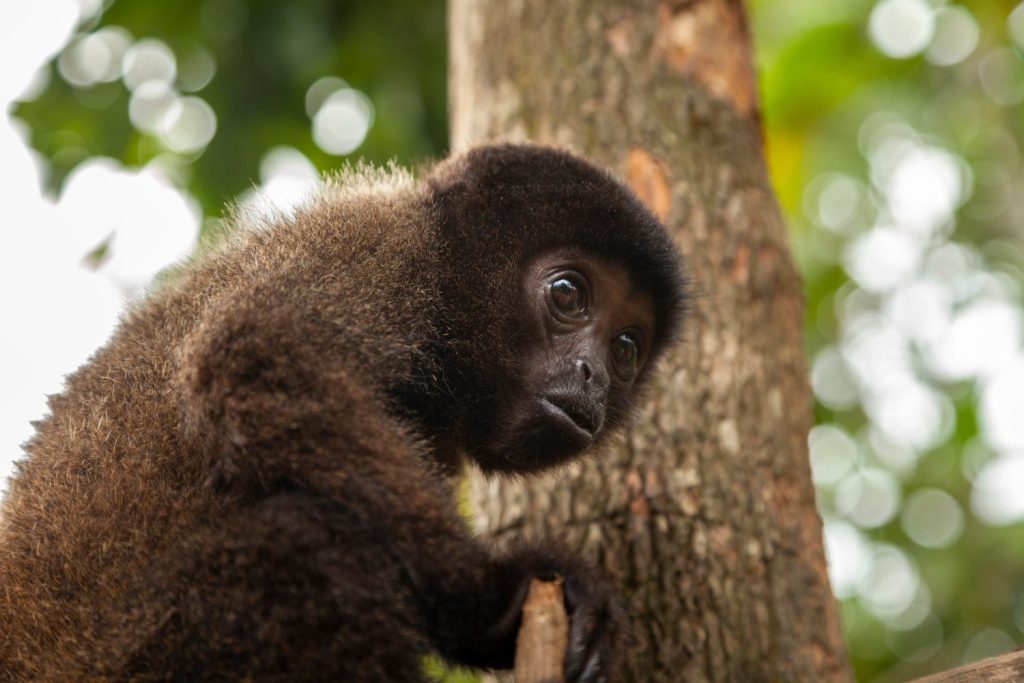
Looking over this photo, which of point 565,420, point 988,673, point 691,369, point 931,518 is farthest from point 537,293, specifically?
point 931,518

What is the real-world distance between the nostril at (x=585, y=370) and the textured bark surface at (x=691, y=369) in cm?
39

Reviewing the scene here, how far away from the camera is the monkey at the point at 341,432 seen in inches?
124

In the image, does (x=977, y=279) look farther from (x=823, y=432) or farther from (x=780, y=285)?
(x=780, y=285)

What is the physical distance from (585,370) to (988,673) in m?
1.93

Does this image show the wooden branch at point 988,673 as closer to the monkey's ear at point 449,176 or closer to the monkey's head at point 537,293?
the monkey's head at point 537,293

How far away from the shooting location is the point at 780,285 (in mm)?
5035

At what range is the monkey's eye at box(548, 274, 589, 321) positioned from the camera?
4562mm

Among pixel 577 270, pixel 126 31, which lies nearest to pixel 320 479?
pixel 577 270

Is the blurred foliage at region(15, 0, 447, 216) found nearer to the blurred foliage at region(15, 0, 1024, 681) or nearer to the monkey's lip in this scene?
the blurred foliage at region(15, 0, 1024, 681)

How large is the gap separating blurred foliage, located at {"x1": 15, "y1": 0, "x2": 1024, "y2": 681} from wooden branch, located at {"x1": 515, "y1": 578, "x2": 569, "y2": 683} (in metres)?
4.34

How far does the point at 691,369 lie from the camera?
15.6 feet

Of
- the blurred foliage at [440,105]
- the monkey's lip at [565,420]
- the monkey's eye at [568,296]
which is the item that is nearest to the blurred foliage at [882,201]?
the blurred foliage at [440,105]

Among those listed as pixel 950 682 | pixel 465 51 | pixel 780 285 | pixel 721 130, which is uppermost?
pixel 465 51

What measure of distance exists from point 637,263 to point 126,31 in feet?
13.1
